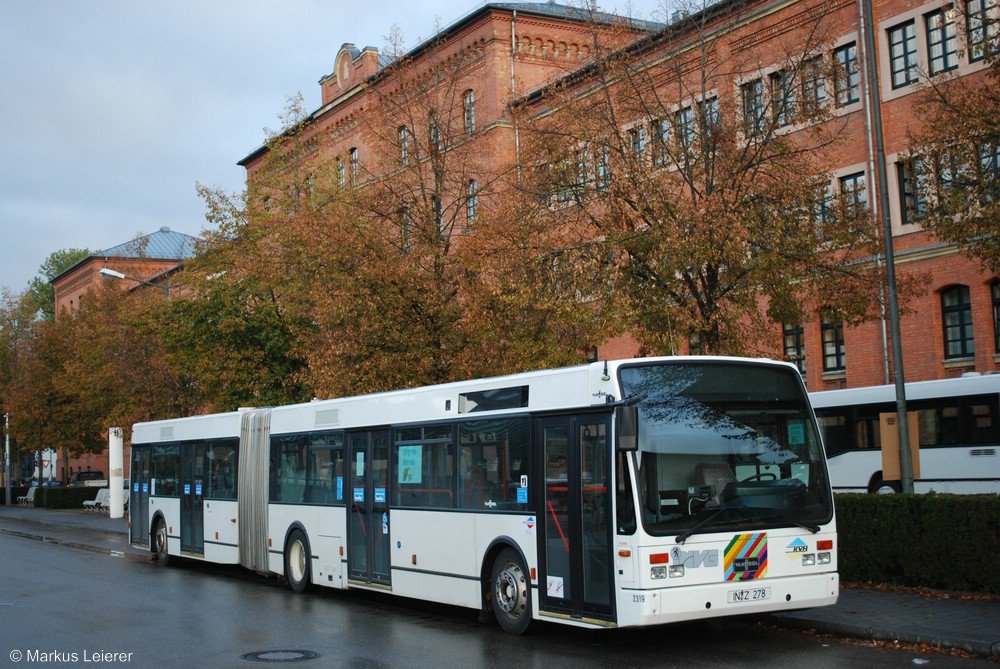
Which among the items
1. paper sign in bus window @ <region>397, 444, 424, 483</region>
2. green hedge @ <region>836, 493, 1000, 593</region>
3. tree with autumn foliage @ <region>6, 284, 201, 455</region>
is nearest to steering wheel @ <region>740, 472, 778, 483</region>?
green hedge @ <region>836, 493, 1000, 593</region>

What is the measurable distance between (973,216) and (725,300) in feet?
13.6

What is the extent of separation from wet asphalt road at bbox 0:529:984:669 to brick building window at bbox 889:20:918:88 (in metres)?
20.2

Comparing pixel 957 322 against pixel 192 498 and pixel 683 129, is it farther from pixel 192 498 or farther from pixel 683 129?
pixel 192 498

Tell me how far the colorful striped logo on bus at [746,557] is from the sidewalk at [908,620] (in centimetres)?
152

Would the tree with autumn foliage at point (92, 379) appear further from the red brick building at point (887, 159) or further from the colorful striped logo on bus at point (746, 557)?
the colorful striped logo on bus at point (746, 557)

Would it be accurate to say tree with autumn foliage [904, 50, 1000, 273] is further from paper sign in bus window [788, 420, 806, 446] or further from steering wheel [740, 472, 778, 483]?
steering wheel [740, 472, 778, 483]

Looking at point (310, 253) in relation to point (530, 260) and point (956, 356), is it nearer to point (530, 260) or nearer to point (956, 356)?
point (530, 260)

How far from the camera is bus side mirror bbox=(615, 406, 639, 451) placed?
10641mm

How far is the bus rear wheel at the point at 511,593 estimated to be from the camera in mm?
12625

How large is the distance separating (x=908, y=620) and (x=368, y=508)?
24.8 ft

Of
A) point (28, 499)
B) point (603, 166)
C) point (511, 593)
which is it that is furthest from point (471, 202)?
point (28, 499)

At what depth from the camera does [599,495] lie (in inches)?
450

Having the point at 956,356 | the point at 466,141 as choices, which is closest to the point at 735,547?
the point at 466,141

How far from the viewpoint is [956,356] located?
28891mm
